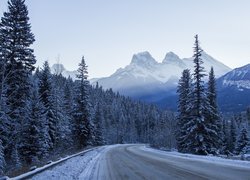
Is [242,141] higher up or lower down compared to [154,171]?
higher up

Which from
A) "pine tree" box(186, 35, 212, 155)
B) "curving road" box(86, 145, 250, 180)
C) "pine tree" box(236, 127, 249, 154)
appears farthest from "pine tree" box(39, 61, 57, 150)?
"pine tree" box(236, 127, 249, 154)

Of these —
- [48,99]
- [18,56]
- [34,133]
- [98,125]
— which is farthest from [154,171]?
[98,125]

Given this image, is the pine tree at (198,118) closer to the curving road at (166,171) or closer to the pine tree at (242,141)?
the curving road at (166,171)

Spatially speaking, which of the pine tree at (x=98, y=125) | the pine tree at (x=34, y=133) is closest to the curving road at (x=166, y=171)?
the pine tree at (x=34, y=133)

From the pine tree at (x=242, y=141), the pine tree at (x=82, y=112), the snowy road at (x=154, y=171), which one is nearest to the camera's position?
the snowy road at (x=154, y=171)

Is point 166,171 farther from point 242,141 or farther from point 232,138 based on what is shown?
point 232,138

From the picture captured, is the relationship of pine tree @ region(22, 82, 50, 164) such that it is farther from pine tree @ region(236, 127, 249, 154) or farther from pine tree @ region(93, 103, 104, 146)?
pine tree @ region(236, 127, 249, 154)

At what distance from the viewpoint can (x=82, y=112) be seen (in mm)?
52844

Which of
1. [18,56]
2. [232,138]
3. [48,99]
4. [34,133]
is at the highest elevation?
[18,56]

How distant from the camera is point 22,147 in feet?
94.5

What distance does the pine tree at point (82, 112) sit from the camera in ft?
174

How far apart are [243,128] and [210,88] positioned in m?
19.2

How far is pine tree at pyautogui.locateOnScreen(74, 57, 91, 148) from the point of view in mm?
52906

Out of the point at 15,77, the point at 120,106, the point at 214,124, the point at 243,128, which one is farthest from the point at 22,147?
the point at 120,106
